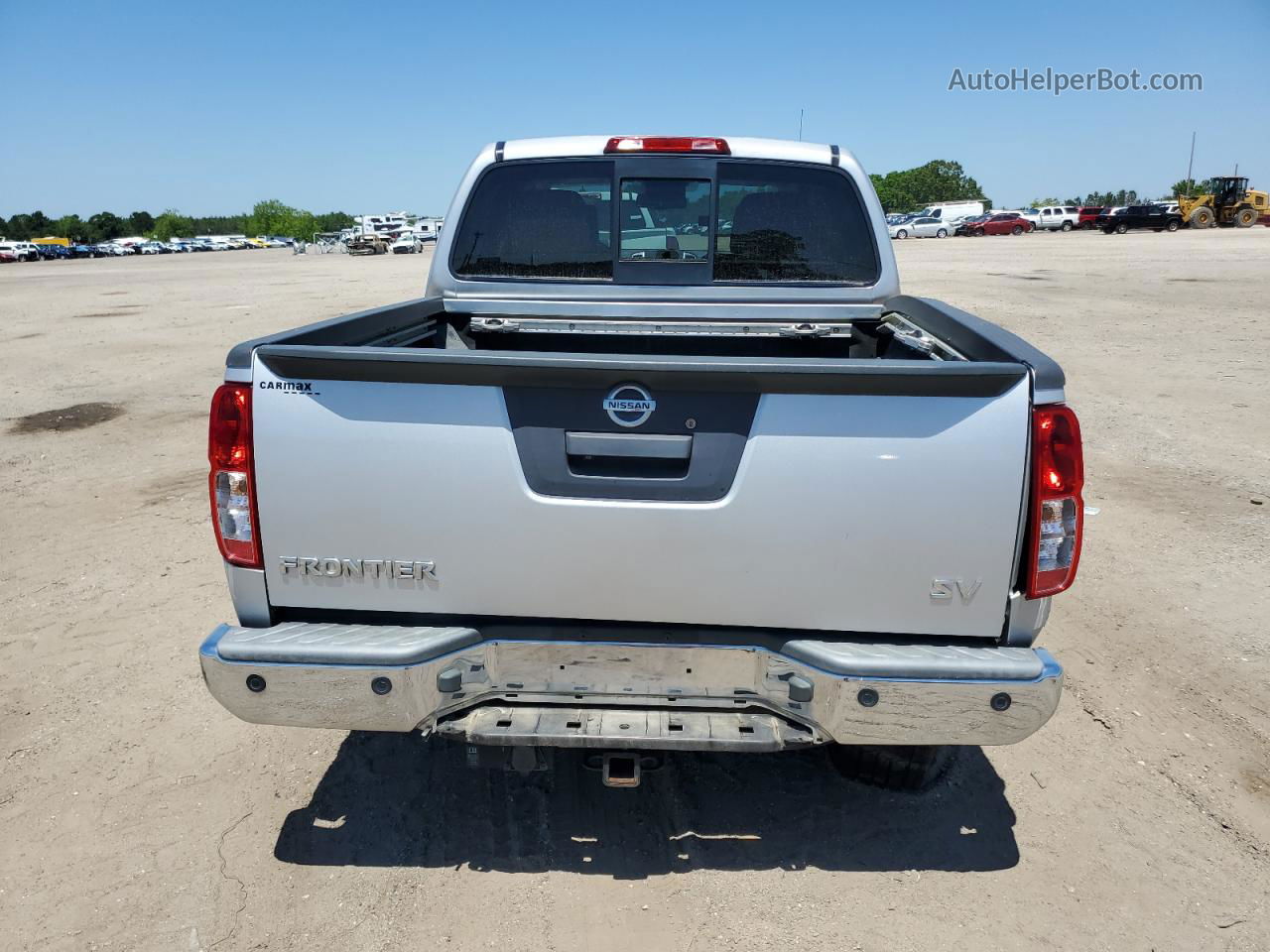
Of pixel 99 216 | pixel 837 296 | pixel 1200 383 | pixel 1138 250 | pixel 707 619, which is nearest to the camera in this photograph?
pixel 707 619

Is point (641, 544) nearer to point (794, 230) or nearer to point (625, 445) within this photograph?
point (625, 445)

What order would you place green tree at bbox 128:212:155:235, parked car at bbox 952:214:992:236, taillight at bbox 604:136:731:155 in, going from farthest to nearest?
green tree at bbox 128:212:155:235 → parked car at bbox 952:214:992:236 → taillight at bbox 604:136:731:155

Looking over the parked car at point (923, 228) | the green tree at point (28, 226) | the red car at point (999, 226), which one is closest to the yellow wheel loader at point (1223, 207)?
the red car at point (999, 226)

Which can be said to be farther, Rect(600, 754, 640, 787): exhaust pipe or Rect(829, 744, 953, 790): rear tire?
Rect(829, 744, 953, 790): rear tire

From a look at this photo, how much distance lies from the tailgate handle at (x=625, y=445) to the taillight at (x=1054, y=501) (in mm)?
977

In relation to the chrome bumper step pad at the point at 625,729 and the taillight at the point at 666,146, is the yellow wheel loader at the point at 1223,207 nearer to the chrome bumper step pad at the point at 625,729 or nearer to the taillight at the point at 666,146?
the taillight at the point at 666,146

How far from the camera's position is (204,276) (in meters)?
35.0

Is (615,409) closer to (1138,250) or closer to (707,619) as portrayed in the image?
(707,619)

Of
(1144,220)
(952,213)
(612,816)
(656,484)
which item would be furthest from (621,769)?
(952,213)

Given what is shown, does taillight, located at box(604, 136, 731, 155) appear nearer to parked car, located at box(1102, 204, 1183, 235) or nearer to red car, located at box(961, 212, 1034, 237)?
parked car, located at box(1102, 204, 1183, 235)

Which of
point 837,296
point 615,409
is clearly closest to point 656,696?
point 615,409

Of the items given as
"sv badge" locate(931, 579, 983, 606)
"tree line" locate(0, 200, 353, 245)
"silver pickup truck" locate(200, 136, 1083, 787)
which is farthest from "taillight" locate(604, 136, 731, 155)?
"tree line" locate(0, 200, 353, 245)

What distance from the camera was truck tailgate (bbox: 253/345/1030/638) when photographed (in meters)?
2.40

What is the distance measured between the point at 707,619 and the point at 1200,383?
10.6 metres
